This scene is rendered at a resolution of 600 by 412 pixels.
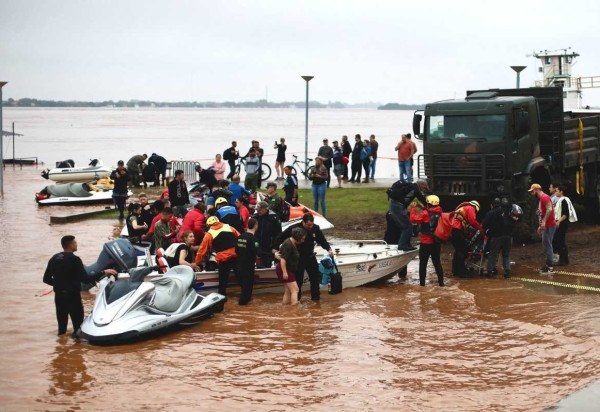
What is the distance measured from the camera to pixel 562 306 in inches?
602

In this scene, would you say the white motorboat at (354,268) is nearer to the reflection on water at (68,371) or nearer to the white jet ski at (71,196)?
the reflection on water at (68,371)

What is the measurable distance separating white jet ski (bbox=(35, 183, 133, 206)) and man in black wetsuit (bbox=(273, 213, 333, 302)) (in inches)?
615

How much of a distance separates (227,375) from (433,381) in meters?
2.56

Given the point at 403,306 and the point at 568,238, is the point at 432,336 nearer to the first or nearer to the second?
the point at 403,306

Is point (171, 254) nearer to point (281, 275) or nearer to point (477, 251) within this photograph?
point (281, 275)

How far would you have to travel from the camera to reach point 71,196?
30.3 metres

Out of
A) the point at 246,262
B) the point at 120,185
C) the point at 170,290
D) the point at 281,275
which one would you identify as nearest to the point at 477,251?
the point at 281,275

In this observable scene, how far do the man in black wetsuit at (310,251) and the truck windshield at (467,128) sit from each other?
5960mm

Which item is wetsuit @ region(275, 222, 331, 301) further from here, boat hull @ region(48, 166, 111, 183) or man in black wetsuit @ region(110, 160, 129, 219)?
boat hull @ region(48, 166, 111, 183)

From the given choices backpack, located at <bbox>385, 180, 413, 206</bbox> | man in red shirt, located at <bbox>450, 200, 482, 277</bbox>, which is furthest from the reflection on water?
man in red shirt, located at <bbox>450, 200, 482, 277</bbox>

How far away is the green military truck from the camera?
65.9 ft

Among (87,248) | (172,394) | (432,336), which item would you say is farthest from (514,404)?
(87,248)

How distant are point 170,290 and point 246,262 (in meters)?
1.68

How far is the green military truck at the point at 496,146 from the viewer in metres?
20.1
